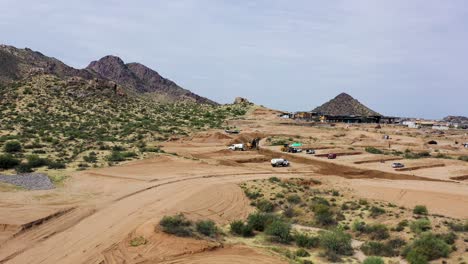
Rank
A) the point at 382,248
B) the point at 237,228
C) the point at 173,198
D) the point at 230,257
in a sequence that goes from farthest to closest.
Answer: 1. the point at 173,198
2. the point at 237,228
3. the point at 382,248
4. the point at 230,257

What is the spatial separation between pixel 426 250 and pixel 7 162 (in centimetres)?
3407

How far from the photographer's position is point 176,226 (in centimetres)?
2405

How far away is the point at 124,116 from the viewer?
90125 mm

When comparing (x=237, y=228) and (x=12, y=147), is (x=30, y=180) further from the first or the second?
(x=237, y=228)

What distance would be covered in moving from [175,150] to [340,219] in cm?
3806

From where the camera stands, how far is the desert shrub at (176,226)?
23.2 metres

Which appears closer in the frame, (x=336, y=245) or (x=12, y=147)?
(x=336, y=245)

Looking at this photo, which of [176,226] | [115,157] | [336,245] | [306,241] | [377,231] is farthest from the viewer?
[115,157]

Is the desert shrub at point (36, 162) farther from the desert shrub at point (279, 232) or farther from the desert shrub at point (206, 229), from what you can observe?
the desert shrub at point (279, 232)

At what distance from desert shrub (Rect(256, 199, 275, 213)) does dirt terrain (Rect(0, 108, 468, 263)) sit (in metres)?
0.65

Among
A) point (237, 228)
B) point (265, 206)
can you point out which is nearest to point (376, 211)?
point (265, 206)

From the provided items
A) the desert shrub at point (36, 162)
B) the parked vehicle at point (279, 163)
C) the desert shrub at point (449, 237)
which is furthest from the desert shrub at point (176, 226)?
the parked vehicle at point (279, 163)

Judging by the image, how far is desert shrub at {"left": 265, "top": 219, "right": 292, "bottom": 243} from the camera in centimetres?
2444

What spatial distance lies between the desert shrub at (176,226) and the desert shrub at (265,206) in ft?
24.8
